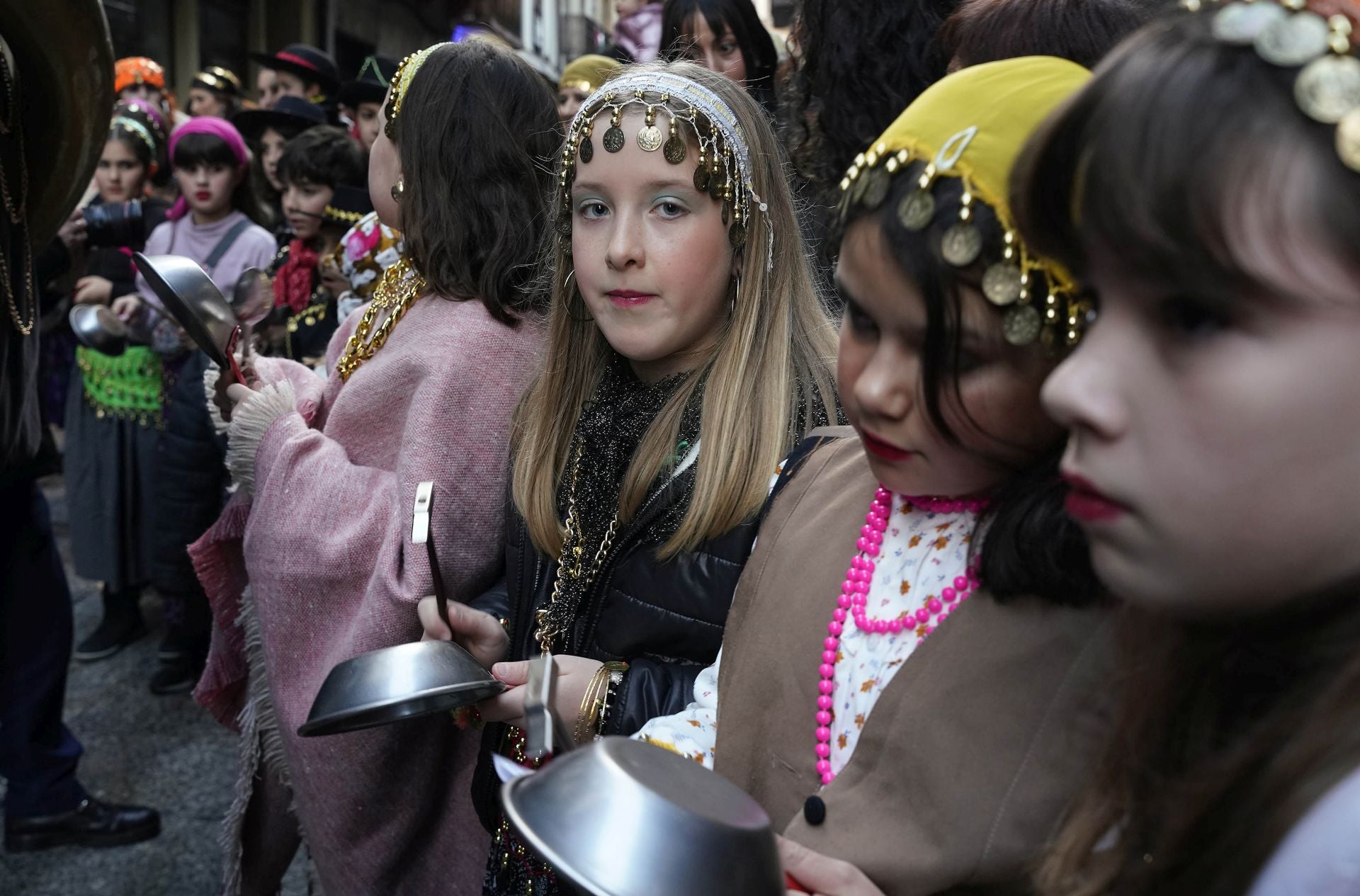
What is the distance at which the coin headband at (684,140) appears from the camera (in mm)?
1537

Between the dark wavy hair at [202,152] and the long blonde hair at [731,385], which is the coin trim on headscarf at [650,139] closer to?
the long blonde hair at [731,385]

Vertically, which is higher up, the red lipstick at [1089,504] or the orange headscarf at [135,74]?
the orange headscarf at [135,74]

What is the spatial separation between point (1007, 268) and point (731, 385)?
718 mm


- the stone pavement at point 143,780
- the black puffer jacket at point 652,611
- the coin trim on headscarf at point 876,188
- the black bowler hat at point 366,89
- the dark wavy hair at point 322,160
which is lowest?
the stone pavement at point 143,780

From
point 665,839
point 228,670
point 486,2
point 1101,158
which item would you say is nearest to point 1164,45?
point 1101,158

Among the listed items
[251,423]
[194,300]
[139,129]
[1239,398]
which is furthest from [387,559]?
[139,129]

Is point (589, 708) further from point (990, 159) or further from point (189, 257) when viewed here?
point (189, 257)

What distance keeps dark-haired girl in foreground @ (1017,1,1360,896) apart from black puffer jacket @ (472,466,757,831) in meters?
0.81

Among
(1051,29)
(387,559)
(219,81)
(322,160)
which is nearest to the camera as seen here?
(1051,29)

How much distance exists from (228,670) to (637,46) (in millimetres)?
3327

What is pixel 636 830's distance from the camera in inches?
27.7

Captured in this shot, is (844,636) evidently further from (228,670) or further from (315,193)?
(315,193)

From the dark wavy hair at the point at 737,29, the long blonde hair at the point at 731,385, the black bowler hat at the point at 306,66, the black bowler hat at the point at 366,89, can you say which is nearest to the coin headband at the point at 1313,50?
the long blonde hair at the point at 731,385

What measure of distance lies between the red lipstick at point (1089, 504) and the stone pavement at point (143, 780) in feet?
8.96
